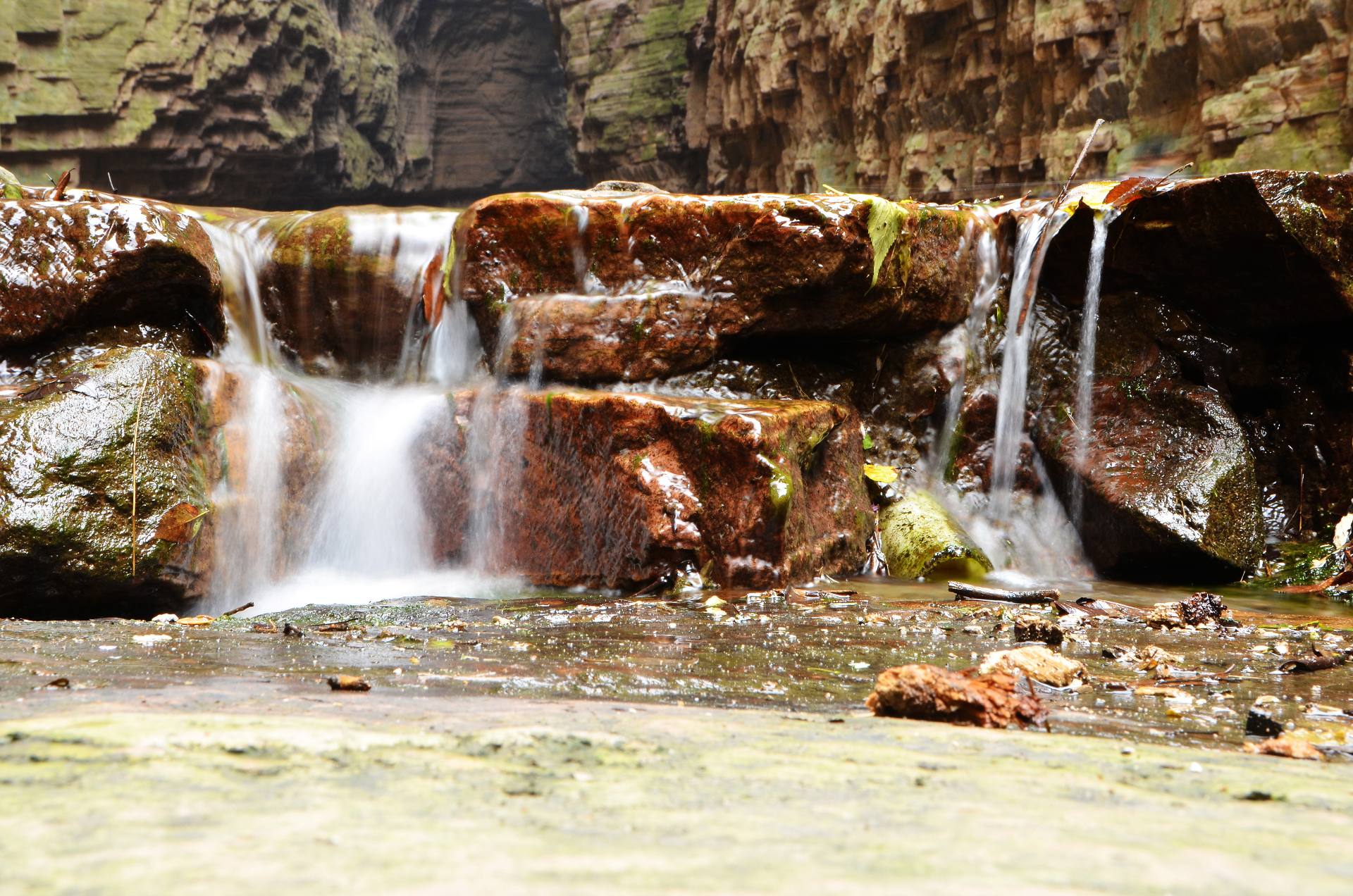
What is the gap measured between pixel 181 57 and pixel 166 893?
2223cm

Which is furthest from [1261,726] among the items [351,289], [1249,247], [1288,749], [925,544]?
Answer: [351,289]

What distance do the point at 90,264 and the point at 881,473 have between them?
16.3 ft

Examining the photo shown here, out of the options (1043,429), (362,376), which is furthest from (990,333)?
(362,376)

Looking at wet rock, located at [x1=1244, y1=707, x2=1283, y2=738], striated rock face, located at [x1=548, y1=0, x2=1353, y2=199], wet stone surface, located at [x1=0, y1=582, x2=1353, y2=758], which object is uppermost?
striated rock face, located at [x1=548, y1=0, x2=1353, y2=199]

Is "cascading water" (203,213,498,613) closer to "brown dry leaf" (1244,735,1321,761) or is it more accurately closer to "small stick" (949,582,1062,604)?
"small stick" (949,582,1062,604)

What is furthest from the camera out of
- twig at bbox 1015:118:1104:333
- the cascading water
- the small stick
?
twig at bbox 1015:118:1104:333

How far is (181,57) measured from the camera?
65.4ft

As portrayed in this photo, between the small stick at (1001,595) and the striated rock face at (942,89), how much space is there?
759cm

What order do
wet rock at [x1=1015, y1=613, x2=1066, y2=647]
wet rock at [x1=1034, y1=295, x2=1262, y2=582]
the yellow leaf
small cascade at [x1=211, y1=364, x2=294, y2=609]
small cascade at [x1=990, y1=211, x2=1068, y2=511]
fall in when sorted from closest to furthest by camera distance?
wet rock at [x1=1015, y1=613, x2=1066, y2=647], small cascade at [x1=211, y1=364, x2=294, y2=609], wet rock at [x1=1034, y1=295, x2=1262, y2=582], the yellow leaf, small cascade at [x1=990, y1=211, x2=1068, y2=511]

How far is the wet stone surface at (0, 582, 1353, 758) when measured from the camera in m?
2.56

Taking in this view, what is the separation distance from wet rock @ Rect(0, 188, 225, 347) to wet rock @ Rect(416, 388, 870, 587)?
1.83 m

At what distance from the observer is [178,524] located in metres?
5.16

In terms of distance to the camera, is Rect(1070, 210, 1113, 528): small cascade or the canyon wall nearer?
Rect(1070, 210, 1113, 528): small cascade

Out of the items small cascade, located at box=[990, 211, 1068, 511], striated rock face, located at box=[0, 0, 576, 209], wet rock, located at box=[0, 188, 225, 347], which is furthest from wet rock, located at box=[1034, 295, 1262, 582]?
striated rock face, located at box=[0, 0, 576, 209]
